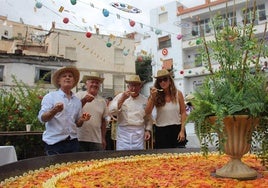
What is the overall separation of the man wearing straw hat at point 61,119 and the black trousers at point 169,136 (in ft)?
3.05

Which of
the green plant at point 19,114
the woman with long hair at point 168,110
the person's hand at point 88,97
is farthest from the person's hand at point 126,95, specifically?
the green plant at point 19,114

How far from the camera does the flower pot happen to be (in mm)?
2037

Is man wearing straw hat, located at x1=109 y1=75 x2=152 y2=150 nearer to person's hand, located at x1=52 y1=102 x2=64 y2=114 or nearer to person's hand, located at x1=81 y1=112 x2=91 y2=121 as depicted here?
person's hand, located at x1=81 y1=112 x2=91 y2=121

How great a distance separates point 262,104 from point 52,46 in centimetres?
2301

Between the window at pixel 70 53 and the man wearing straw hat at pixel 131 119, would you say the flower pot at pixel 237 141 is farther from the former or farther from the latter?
the window at pixel 70 53

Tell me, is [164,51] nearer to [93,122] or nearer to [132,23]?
[132,23]

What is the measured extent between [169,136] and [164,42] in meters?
25.1

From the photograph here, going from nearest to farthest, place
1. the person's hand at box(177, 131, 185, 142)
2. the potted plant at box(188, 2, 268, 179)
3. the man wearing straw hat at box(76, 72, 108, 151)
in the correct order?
Result: 1. the potted plant at box(188, 2, 268, 179)
2. the person's hand at box(177, 131, 185, 142)
3. the man wearing straw hat at box(76, 72, 108, 151)

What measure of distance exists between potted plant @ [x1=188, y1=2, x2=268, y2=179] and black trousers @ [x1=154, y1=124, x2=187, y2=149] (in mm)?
1222

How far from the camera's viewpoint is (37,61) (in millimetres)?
20812

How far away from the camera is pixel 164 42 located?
27922mm

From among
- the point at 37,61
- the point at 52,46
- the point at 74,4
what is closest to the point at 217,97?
the point at 74,4

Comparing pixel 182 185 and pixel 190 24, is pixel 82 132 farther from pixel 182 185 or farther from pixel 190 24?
pixel 190 24

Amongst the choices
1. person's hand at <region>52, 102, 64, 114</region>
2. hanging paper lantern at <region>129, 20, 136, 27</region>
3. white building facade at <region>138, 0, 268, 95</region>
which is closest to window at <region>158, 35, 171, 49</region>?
white building facade at <region>138, 0, 268, 95</region>
